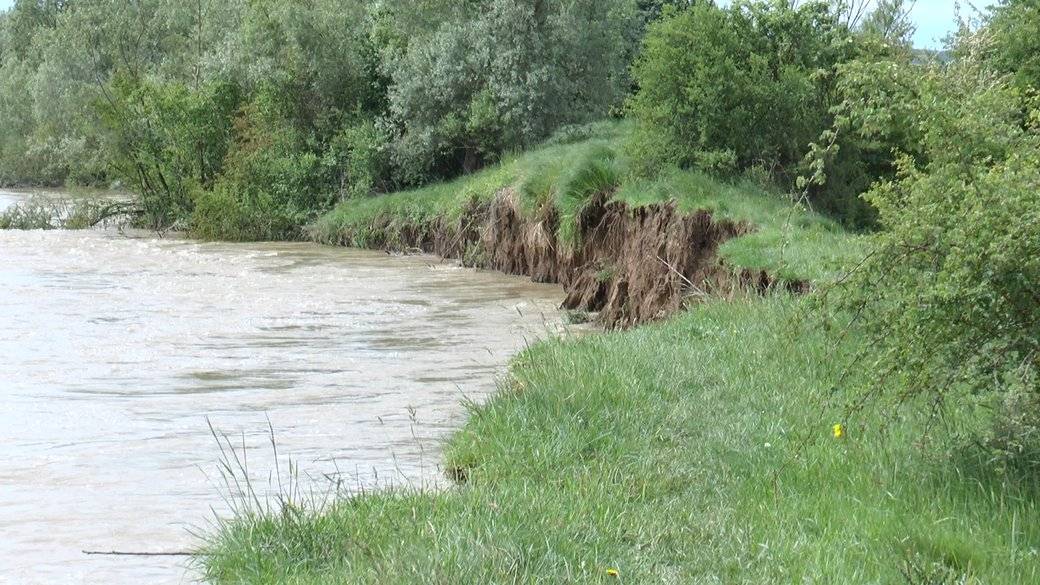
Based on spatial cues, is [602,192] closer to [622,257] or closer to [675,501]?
[622,257]

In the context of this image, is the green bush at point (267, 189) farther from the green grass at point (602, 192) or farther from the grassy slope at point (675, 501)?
the grassy slope at point (675, 501)

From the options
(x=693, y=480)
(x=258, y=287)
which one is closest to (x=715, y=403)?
(x=693, y=480)

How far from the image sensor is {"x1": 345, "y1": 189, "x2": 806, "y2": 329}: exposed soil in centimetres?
1700

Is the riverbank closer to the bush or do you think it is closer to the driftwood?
the bush

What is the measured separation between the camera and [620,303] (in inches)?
728

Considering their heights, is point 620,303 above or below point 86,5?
below

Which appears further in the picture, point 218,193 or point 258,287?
point 218,193

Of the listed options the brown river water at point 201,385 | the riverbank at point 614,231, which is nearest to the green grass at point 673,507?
the brown river water at point 201,385

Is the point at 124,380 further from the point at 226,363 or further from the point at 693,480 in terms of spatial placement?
the point at 693,480

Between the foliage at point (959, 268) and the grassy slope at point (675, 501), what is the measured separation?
45cm

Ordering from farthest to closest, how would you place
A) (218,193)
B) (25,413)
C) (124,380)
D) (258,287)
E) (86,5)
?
1. (86,5)
2. (218,193)
3. (258,287)
4. (124,380)
5. (25,413)

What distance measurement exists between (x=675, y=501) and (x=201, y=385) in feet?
25.5

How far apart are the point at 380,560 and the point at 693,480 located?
88.1 inches

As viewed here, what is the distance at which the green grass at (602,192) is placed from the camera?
15.1 m
